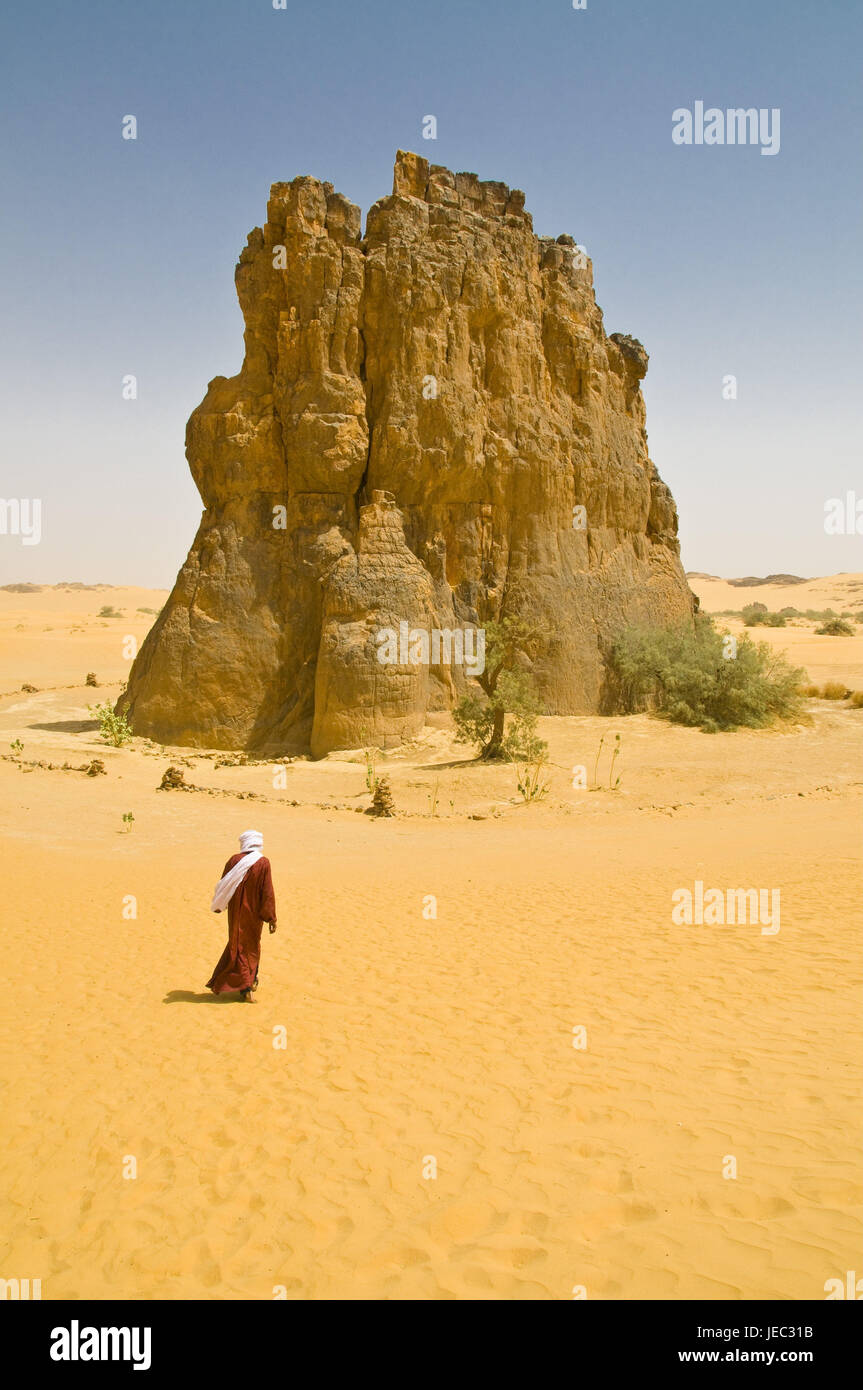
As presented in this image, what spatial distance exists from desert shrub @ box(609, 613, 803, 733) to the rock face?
1217 mm

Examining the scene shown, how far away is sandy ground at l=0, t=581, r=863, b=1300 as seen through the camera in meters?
3.71

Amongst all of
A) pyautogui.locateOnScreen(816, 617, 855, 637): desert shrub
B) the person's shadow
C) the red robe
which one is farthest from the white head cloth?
pyautogui.locateOnScreen(816, 617, 855, 637): desert shrub

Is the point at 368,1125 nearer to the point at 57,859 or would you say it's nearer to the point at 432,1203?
the point at 432,1203

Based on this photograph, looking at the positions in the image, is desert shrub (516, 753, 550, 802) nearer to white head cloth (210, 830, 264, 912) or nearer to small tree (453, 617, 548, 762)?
small tree (453, 617, 548, 762)

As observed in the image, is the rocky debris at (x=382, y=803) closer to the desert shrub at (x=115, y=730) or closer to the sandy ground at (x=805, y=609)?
the desert shrub at (x=115, y=730)

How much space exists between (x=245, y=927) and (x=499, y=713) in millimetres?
10069

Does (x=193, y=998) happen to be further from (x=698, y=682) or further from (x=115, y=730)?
(x=698, y=682)

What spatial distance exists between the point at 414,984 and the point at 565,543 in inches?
571

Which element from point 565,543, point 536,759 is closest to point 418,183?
point 565,543

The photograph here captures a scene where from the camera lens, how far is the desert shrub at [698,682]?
19.7 m

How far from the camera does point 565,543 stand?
20.1 m

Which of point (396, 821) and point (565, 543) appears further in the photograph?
point (565, 543)

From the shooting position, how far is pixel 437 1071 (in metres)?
5.47

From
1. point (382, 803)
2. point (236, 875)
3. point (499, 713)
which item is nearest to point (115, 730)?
point (382, 803)
